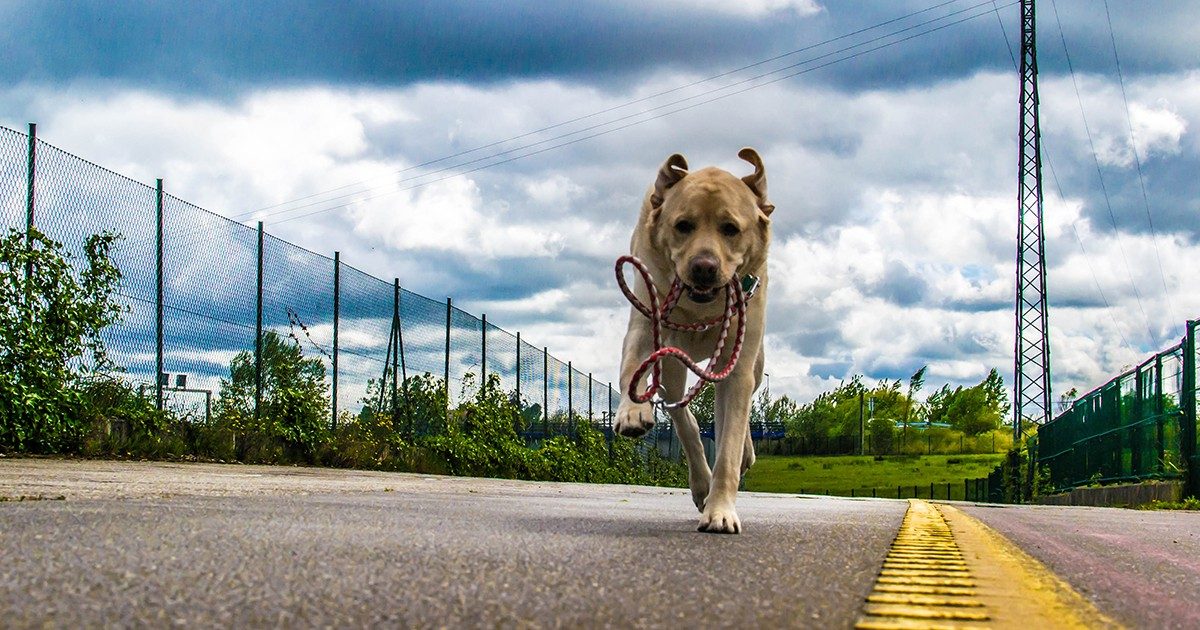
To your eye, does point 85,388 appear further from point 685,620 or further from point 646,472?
point 646,472

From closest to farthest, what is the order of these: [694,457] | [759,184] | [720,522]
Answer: [720,522] → [759,184] → [694,457]

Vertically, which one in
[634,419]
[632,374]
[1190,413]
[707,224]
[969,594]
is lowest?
[969,594]

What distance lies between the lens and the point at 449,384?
20203 mm

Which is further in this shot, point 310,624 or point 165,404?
point 165,404

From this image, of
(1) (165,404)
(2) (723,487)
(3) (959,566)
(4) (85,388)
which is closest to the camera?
(3) (959,566)

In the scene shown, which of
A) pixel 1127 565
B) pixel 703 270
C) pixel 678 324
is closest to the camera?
pixel 1127 565

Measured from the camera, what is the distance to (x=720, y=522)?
14.8 feet

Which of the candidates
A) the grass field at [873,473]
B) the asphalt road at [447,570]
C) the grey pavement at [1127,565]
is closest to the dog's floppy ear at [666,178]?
the asphalt road at [447,570]

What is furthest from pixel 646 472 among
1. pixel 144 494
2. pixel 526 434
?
pixel 144 494

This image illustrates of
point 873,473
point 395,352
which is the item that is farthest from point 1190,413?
point 873,473

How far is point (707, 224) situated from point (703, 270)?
0.30 m

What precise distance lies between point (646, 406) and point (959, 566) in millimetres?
1713

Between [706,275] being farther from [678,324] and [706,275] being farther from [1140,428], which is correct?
[1140,428]

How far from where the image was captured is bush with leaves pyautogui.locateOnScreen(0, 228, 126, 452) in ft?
37.4
